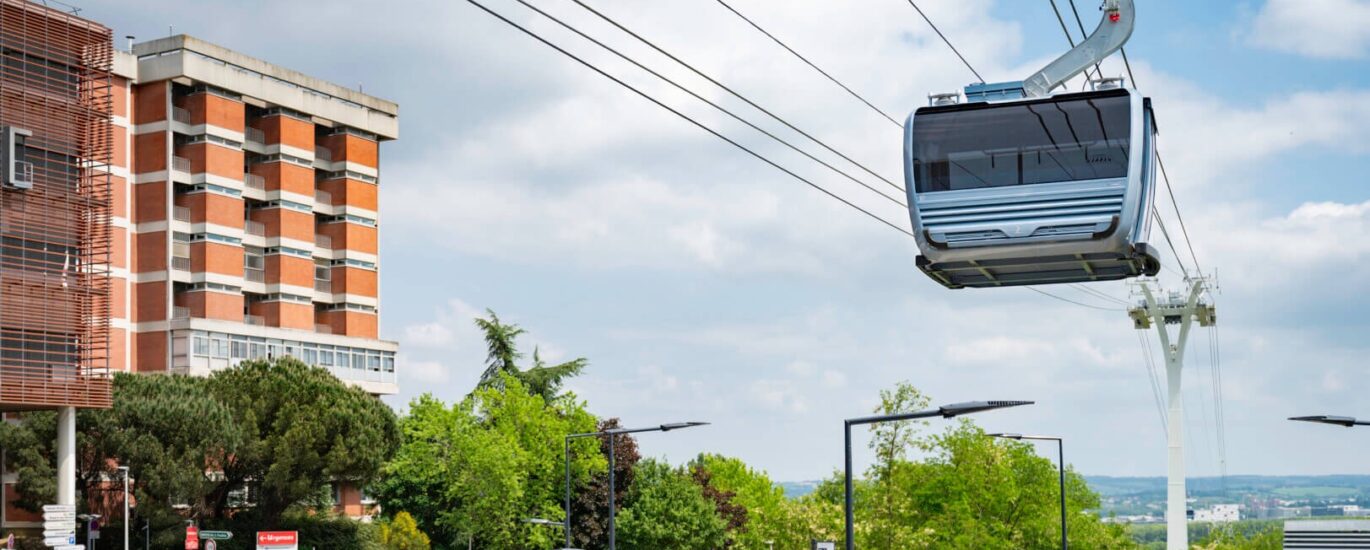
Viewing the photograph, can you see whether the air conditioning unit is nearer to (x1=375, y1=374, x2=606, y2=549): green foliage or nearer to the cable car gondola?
(x1=375, y1=374, x2=606, y2=549): green foliage

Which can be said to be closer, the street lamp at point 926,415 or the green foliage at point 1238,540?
the street lamp at point 926,415

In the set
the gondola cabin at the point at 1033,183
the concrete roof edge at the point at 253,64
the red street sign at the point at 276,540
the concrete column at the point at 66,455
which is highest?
the concrete roof edge at the point at 253,64

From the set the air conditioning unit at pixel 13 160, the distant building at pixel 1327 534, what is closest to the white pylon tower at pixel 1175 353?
the distant building at pixel 1327 534

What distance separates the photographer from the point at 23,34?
70688 millimetres

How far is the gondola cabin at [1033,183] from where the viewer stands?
27.9 metres

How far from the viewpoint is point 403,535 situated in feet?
313

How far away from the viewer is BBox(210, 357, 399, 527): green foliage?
84.2 metres

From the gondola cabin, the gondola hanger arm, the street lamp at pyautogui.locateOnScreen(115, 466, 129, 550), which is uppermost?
the gondola hanger arm

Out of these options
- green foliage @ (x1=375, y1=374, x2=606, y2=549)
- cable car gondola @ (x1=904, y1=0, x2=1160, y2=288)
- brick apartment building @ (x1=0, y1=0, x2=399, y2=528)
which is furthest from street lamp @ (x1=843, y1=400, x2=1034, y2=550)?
green foliage @ (x1=375, y1=374, x2=606, y2=549)

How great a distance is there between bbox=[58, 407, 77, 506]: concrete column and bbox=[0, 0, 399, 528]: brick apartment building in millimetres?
901

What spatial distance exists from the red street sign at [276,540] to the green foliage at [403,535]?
16787 millimetres

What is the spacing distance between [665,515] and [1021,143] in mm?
69518

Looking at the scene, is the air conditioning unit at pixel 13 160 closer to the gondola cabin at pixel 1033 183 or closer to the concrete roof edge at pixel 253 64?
the concrete roof edge at pixel 253 64

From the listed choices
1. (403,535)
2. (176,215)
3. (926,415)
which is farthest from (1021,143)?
(176,215)
